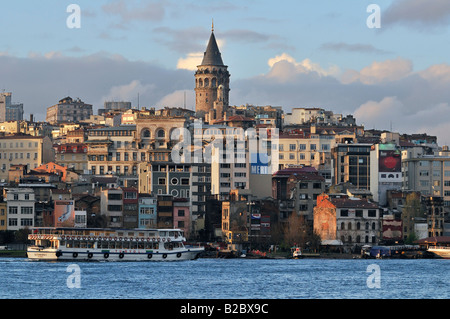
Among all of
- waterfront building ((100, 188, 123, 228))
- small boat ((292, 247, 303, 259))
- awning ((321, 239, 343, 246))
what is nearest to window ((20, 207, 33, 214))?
waterfront building ((100, 188, 123, 228))

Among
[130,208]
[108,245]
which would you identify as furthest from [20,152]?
[108,245]

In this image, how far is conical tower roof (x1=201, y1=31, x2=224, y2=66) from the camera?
184 metres

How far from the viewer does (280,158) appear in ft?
423

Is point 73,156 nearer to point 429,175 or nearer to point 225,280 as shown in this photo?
point 429,175

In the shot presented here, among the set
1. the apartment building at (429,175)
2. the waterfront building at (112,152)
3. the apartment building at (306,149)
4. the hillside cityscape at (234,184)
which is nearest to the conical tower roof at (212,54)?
the hillside cityscape at (234,184)

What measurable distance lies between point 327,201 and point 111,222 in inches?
722

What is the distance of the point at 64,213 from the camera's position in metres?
92.9

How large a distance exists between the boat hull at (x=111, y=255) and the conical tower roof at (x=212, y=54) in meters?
102

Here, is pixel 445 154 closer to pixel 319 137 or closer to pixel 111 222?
pixel 319 137

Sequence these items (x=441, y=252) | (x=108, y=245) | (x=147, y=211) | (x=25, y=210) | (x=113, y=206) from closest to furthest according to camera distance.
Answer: (x=108, y=245), (x=25, y=210), (x=441, y=252), (x=113, y=206), (x=147, y=211)

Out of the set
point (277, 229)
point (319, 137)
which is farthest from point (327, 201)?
point (319, 137)

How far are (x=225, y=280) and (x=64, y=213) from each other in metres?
34.5

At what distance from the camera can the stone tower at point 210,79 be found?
182 meters

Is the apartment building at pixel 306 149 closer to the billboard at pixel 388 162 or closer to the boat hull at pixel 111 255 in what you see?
the billboard at pixel 388 162
